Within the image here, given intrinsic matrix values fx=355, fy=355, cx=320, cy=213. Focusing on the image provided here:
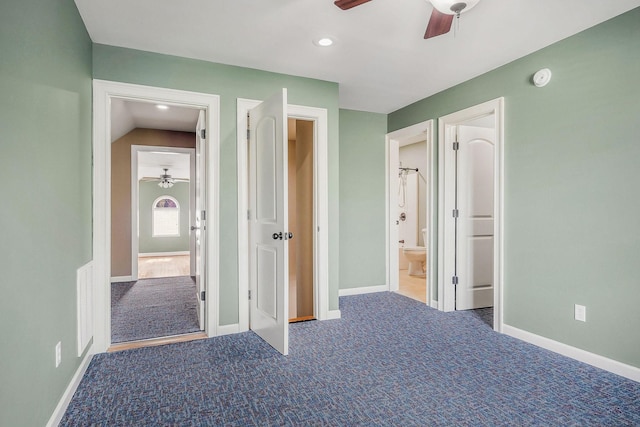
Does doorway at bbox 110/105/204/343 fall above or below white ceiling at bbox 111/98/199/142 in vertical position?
below

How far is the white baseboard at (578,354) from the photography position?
7.88ft

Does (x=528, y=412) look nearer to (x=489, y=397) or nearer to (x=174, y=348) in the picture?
(x=489, y=397)

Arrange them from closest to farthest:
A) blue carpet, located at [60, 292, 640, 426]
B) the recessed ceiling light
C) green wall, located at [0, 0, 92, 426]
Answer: green wall, located at [0, 0, 92, 426] → blue carpet, located at [60, 292, 640, 426] → the recessed ceiling light

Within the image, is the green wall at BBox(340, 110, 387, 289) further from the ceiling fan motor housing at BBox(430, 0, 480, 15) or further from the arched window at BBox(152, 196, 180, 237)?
the arched window at BBox(152, 196, 180, 237)

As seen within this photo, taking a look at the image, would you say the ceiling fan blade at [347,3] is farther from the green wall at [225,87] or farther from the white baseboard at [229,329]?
the white baseboard at [229,329]

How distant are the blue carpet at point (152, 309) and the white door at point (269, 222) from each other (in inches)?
32.4

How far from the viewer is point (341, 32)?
2.68 meters

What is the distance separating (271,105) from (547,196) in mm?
2414

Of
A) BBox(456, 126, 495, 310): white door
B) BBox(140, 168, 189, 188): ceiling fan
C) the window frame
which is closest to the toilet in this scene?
BBox(456, 126, 495, 310): white door

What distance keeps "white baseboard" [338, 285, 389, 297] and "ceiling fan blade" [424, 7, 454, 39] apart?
3.30 m

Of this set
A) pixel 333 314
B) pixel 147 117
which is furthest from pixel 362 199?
pixel 147 117

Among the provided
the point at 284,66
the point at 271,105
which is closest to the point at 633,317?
the point at 271,105

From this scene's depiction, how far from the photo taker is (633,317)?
2.39 m

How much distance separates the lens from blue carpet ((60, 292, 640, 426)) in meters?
1.94
